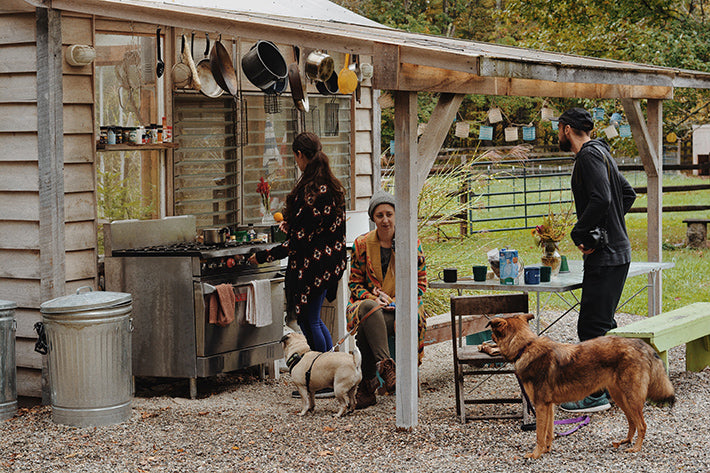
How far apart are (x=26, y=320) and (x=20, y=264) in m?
0.40

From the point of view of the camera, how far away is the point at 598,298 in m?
5.95

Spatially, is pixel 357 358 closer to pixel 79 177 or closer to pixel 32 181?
pixel 79 177

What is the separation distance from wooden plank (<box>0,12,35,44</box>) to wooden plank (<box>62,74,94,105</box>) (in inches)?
14.4

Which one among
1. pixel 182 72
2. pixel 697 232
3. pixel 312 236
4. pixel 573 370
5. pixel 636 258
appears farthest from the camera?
pixel 697 232

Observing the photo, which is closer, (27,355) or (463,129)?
(27,355)

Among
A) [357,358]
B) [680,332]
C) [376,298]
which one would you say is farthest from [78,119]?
[680,332]

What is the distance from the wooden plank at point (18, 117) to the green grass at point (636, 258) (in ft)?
11.8

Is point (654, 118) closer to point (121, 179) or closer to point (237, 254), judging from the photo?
point (237, 254)

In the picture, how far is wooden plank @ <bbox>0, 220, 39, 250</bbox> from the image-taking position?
6496 mm

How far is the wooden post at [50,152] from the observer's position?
634 centimetres

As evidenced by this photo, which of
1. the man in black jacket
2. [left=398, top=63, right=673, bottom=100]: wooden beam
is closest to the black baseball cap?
the man in black jacket

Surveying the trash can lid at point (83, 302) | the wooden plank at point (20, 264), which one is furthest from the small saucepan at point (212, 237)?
the wooden plank at point (20, 264)

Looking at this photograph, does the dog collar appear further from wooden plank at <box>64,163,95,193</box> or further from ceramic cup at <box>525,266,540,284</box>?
wooden plank at <box>64,163,95,193</box>

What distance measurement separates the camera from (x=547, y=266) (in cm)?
675
